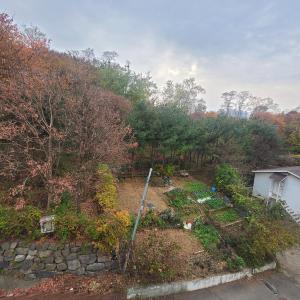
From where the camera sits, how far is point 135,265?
233 inches

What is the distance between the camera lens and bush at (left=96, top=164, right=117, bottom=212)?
7.57m

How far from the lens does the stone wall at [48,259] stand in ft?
18.2

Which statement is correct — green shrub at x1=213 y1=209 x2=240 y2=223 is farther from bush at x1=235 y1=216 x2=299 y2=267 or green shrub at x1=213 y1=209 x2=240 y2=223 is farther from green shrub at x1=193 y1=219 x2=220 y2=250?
bush at x1=235 y1=216 x2=299 y2=267

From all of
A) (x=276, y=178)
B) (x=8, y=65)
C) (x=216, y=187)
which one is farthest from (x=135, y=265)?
(x=276, y=178)

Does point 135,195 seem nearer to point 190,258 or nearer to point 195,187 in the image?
point 195,187

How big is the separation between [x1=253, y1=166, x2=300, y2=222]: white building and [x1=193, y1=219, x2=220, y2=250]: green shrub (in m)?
8.81

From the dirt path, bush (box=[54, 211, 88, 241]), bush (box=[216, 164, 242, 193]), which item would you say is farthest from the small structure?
bush (box=[216, 164, 242, 193])

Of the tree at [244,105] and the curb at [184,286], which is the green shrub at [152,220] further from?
the tree at [244,105]

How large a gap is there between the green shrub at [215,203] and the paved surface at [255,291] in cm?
447

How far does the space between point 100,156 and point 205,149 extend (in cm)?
1184

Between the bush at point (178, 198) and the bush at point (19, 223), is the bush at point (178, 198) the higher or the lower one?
the lower one

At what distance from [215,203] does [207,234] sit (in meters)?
3.76

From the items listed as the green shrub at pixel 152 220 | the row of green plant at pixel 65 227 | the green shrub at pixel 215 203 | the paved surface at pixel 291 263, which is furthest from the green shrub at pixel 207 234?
the row of green plant at pixel 65 227

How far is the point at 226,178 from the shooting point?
14.2m
